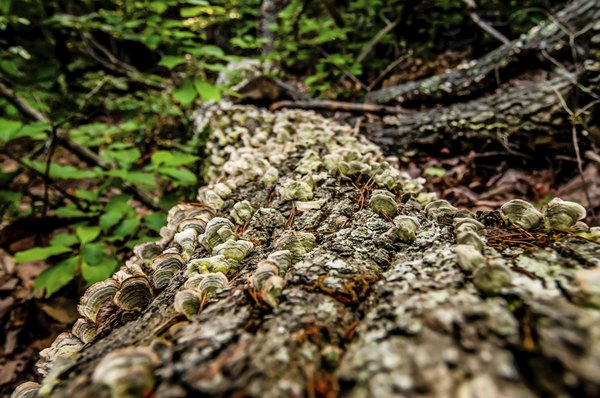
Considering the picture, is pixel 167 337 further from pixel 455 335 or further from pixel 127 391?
pixel 455 335

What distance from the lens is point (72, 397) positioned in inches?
32.1

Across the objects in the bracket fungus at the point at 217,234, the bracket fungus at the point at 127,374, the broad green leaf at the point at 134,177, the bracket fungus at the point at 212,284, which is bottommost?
the bracket fungus at the point at 127,374

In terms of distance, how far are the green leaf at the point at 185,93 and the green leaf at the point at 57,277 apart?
1845mm

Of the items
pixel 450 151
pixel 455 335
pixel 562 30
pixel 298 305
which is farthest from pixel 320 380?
pixel 562 30

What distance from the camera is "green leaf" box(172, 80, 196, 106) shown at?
316cm

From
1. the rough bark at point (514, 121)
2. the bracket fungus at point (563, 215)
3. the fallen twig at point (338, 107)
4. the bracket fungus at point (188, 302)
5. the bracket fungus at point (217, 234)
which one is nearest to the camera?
the bracket fungus at point (188, 302)

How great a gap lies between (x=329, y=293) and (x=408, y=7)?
6895 millimetres

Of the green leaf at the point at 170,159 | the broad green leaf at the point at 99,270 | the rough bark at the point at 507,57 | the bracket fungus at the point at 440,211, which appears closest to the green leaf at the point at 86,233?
the broad green leaf at the point at 99,270

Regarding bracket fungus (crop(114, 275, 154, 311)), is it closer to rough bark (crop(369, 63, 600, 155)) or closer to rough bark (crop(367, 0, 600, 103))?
rough bark (crop(369, 63, 600, 155))

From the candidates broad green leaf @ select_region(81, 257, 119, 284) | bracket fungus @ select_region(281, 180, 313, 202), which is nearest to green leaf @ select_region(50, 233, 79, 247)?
broad green leaf @ select_region(81, 257, 119, 284)

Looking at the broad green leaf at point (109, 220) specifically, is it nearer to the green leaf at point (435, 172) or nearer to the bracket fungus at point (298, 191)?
the bracket fungus at point (298, 191)

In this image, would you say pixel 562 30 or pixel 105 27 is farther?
pixel 105 27

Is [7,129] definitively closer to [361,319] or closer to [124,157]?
[124,157]

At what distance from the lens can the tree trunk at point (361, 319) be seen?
0.75 metres
